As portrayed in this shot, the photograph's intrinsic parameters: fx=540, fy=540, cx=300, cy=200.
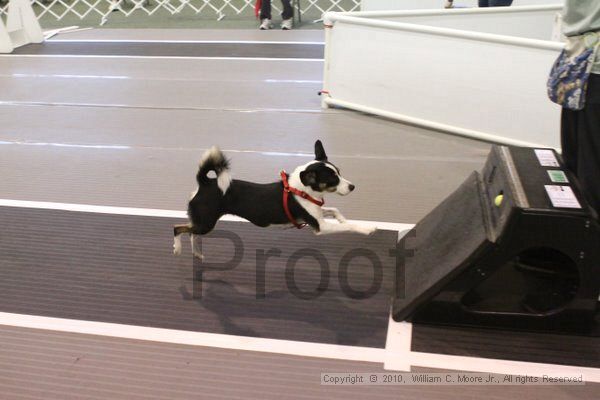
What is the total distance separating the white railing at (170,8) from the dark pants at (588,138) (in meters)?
7.85

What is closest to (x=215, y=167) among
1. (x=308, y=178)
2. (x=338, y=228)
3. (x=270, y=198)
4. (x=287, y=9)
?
(x=270, y=198)

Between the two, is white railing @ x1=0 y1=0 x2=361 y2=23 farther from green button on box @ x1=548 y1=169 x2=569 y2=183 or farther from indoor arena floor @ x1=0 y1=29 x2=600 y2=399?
green button on box @ x1=548 y1=169 x2=569 y2=183

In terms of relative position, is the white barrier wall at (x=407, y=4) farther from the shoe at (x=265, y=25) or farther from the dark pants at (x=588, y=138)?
the dark pants at (x=588, y=138)

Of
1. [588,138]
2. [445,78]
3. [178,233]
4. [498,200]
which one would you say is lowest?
[178,233]

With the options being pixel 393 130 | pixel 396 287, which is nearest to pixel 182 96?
pixel 393 130

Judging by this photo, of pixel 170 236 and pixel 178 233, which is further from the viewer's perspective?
pixel 170 236

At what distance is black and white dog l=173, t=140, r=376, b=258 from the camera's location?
8.07 feet

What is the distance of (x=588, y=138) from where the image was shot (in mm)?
2051

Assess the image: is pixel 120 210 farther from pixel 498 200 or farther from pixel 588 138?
pixel 588 138

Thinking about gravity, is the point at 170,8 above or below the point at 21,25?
above

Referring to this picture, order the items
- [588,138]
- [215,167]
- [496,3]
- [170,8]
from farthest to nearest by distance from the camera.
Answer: [170,8]
[496,3]
[215,167]
[588,138]

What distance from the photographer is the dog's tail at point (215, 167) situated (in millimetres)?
2354

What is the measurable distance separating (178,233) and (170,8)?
8686 millimetres

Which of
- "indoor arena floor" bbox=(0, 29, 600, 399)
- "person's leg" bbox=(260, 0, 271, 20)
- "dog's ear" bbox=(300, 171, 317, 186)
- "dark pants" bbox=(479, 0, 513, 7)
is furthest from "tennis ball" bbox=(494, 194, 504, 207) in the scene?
"person's leg" bbox=(260, 0, 271, 20)
